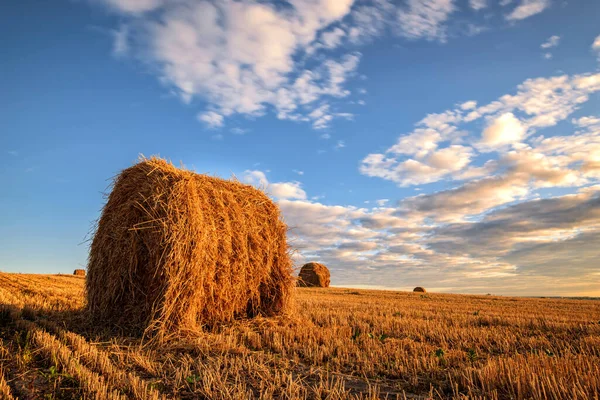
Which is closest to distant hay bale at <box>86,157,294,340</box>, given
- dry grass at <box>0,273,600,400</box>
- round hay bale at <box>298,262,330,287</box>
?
dry grass at <box>0,273,600,400</box>

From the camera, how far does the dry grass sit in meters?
3.81

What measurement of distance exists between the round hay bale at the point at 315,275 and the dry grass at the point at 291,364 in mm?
23300

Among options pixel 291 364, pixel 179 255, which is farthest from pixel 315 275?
pixel 291 364

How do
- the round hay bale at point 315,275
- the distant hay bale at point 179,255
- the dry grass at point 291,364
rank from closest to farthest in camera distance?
the dry grass at point 291,364 < the distant hay bale at point 179,255 < the round hay bale at point 315,275

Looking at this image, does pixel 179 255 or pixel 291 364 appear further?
pixel 179 255

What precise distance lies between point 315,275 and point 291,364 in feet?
85.8

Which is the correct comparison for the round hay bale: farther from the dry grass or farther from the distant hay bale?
the dry grass

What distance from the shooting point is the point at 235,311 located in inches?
307

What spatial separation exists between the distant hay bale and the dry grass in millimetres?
484

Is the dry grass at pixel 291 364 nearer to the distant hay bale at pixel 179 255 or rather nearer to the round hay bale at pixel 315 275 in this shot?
the distant hay bale at pixel 179 255

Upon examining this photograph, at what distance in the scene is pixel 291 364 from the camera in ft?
16.1

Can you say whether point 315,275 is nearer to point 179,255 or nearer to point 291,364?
point 179,255

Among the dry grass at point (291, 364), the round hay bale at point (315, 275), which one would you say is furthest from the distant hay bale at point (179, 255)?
the round hay bale at point (315, 275)

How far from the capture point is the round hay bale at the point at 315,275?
3065cm
